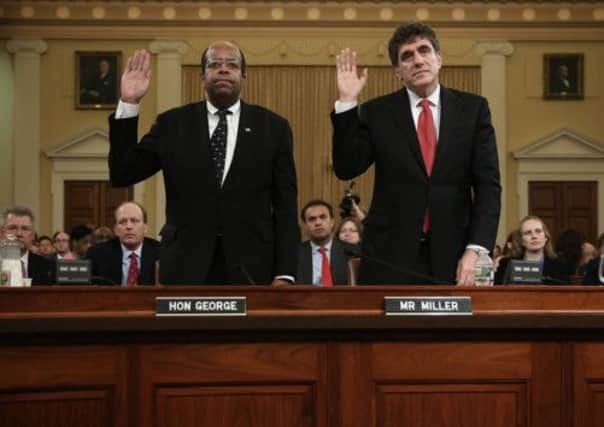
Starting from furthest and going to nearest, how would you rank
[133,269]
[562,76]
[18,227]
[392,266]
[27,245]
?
[562,76] < [18,227] < [27,245] < [133,269] < [392,266]

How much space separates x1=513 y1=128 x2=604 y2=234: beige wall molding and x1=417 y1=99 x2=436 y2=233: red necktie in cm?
1513

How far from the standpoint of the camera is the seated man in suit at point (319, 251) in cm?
844

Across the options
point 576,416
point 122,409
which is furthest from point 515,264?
point 122,409

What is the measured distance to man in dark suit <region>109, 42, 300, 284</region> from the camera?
5156 millimetres

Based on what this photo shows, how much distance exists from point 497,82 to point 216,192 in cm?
1525

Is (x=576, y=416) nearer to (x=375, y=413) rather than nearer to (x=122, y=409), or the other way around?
(x=375, y=413)

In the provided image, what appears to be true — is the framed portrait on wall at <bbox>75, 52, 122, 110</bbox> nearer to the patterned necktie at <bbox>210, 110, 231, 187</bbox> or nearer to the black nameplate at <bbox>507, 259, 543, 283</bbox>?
the patterned necktie at <bbox>210, 110, 231, 187</bbox>

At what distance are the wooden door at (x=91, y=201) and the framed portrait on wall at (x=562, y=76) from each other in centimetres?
671

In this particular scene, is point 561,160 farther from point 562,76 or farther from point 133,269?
point 133,269

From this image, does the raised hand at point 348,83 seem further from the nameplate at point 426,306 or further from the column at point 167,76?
the column at point 167,76

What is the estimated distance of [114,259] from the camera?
7711mm

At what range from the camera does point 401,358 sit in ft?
13.1

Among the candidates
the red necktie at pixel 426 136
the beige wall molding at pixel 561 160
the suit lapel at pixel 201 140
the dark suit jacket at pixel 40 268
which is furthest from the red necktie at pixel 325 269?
the beige wall molding at pixel 561 160

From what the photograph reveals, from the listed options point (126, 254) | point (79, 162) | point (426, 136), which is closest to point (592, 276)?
point (126, 254)
